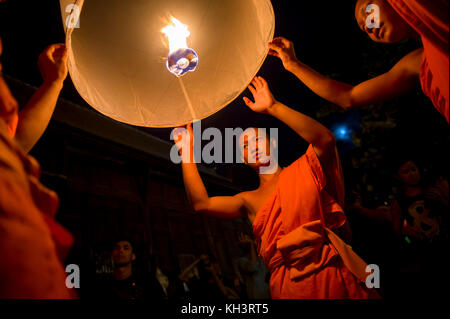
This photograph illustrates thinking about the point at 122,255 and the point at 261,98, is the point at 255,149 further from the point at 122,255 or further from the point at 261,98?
the point at 122,255

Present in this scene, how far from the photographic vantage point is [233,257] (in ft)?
30.3

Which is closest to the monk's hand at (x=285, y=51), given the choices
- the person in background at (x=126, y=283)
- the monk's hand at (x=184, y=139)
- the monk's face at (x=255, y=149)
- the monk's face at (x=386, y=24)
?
the monk's face at (x=386, y=24)

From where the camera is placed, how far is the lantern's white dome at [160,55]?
1.97 meters

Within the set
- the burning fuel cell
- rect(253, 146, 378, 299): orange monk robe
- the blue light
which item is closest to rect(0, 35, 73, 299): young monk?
the burning fuel cell

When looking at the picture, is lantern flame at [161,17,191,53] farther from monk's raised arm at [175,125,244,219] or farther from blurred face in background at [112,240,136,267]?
blurred face in background at [112,240,136,267]

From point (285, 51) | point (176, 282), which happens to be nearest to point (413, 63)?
point (285, 51)

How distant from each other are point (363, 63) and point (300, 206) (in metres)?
5.97

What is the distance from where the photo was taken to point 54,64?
174cm

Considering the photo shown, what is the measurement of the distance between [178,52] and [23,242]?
1318 millimetres

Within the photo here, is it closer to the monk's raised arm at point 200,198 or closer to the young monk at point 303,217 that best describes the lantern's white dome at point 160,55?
the young monk at point 303,217

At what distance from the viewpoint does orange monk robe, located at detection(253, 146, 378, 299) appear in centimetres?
183
